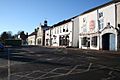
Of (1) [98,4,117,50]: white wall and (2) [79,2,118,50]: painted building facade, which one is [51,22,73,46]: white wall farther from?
(1) [98,4,117,50]: white wall

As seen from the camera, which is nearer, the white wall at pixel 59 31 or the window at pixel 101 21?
the window at pixel 101 21

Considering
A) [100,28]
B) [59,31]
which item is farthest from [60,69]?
[59,31]

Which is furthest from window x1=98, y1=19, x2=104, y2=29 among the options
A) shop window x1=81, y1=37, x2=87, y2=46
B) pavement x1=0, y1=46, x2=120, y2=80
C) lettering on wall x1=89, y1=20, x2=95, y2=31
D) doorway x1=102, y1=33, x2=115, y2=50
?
pavement x1=0, y1=46, x2=120, y2=80

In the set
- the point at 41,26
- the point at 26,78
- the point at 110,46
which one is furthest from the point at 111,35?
the point at 41,26

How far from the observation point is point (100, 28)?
140 ft

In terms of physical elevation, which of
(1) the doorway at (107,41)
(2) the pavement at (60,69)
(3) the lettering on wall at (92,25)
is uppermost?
(3) the lettering on wall at (92,25)

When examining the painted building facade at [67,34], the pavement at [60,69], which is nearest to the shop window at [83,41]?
the painted building facade at [67,34]

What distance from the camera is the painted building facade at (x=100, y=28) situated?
1510 inches

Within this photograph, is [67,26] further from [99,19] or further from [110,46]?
[110,46]

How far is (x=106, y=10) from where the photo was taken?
4022 cm

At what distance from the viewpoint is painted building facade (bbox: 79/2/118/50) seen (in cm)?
3834

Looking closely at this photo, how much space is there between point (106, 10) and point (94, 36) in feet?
22.4

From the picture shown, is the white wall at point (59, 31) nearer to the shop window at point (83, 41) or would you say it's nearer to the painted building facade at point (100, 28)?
the shop window at point (83, 41)

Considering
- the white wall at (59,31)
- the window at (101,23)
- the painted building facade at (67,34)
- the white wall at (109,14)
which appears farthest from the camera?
the white wall at (59,31)
